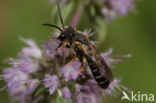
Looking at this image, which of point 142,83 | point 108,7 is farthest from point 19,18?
point 142,83

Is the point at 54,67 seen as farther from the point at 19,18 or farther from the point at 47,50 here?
the point at 19,18

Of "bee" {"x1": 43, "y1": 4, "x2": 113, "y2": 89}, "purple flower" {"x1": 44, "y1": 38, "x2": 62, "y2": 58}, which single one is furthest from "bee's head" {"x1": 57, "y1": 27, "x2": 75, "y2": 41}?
"purple flower" {"x1": 44, "y1": 38, "x2": 62, "y2": 58}

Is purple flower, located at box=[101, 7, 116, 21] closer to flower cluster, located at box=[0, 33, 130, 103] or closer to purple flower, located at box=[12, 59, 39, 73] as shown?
flower cluster, located at box=[0, 33, 130, 103]

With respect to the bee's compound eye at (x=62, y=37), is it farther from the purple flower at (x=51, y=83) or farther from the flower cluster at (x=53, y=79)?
the purple flower at (x=51, y=83)

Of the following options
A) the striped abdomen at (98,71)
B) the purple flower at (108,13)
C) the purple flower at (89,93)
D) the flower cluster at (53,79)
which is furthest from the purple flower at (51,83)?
the purple flower at (108,13)

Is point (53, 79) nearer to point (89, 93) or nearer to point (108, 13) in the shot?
point (89, 93)

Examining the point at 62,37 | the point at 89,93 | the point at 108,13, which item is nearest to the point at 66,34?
the point at 62,37
